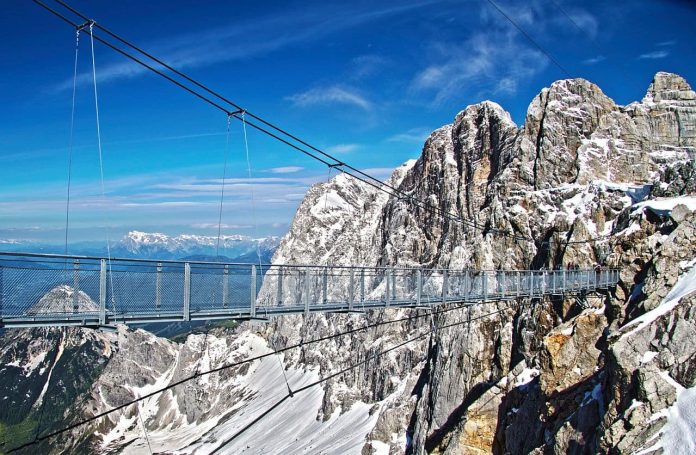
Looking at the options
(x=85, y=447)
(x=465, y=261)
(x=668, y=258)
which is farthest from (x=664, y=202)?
(x=85, y=447)

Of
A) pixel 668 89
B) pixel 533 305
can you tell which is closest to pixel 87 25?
pixel 533 305

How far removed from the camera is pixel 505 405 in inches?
1366

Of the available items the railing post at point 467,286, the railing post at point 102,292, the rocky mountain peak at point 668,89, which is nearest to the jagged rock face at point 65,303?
the railing post at point 102,292

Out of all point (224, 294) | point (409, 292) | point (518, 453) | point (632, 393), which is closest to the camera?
point (224, 294)

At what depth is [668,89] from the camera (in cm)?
6019

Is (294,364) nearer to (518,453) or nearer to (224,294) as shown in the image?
(518,453)

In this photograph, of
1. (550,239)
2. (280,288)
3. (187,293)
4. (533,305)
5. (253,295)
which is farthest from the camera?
(550,239)

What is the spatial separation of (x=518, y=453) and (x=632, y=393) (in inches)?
523

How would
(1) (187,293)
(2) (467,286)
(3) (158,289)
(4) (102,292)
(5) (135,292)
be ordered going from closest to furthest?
(4) (102,292), (5) (135,292), (3) (158,289), (1) (187,293), (2) (467,286)

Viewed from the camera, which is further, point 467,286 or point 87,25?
point 467,286

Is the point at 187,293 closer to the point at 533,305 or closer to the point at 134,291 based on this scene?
the point at 134,291

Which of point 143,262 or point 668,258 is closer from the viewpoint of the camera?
point 143,262

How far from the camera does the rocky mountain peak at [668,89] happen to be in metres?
58.7

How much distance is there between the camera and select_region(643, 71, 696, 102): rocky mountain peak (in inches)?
2310
